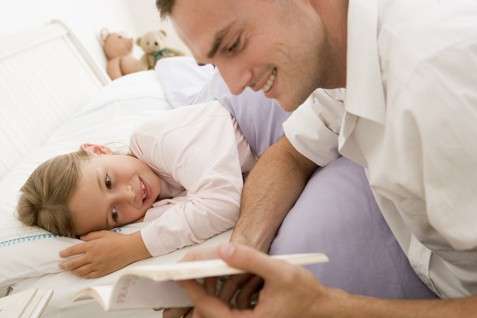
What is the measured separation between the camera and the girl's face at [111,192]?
105 cm

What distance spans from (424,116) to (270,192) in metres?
0.52

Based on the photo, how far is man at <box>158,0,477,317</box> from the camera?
51 cm

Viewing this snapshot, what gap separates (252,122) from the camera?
1.25 meters

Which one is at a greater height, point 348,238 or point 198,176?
point 198,176

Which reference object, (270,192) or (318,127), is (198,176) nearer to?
(270,192)

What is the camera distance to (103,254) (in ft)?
3.11

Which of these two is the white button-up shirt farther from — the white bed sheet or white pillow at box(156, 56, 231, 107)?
white pillow at box(156, 56, 231, 107)

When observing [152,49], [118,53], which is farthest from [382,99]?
[152,49]

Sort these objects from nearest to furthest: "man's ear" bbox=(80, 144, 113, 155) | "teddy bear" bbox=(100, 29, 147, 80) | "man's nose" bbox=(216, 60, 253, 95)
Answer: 1. "man's nose" bbox=(216, 60, 253, 95)
2. "man's ear" bbox=(80, 144, 113, 155)
3. "teddy bear" bbox=(100, 29, 147, 80)

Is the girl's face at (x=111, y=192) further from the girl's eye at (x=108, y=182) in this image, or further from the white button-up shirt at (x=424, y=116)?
the white button-up shirt at (x=424, y=116)

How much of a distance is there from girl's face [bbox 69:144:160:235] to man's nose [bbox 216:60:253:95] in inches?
20.0

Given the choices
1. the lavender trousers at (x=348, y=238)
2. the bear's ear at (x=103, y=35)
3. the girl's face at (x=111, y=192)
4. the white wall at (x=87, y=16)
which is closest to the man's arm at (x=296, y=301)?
the lavender trousers at (x=348, y=238)

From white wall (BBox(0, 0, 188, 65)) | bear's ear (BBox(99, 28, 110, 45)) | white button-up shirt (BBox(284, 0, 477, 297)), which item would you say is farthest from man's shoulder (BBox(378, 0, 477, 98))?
bear's ear (BBox(99, 28, 110, 45))

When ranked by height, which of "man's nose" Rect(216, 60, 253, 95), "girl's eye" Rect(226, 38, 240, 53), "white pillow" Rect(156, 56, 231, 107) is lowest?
"white pillow" Rect(156, 56, 231, 107)
